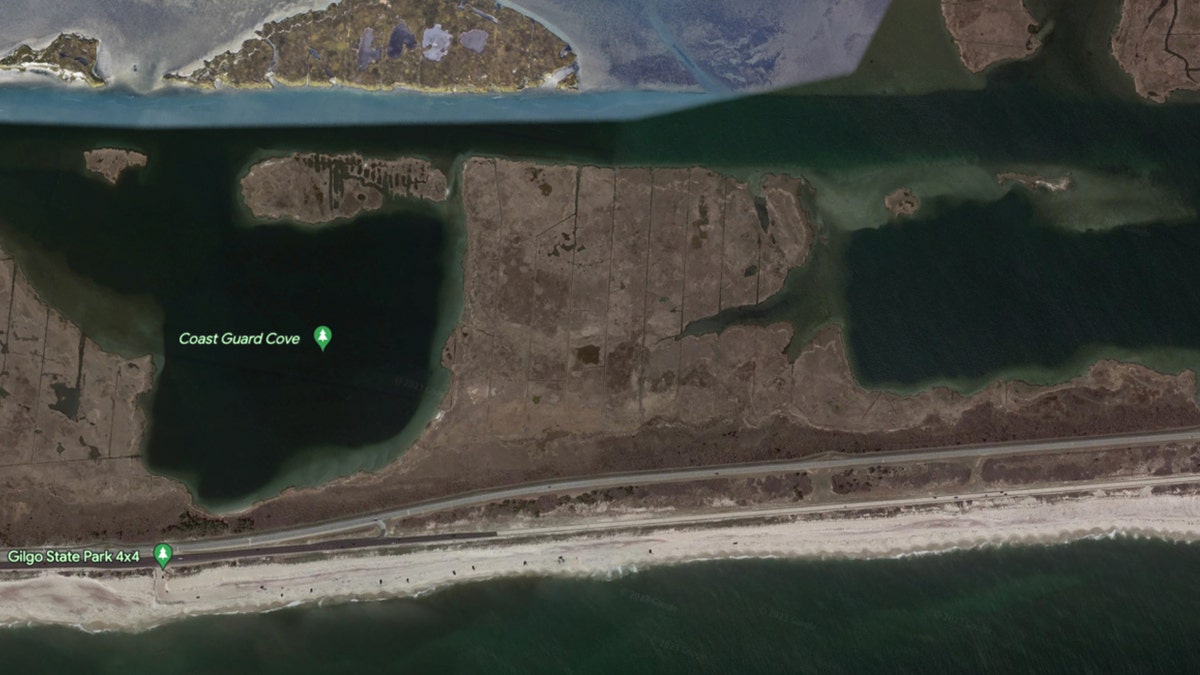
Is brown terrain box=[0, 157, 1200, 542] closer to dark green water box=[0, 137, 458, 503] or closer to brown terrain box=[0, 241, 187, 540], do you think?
brown terrain box=[0, 241, 187, 540]

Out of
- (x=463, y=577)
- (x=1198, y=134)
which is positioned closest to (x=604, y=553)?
(x=463, y=577)

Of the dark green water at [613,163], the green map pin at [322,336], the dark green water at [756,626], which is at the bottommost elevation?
the dark green water at [756,626]

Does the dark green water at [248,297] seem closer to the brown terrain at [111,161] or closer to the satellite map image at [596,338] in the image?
the satellite map image at [596,338]

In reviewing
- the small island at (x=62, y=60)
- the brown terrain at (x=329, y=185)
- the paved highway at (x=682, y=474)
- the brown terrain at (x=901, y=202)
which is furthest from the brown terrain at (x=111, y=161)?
the brown terrain at (x=901, y=202)

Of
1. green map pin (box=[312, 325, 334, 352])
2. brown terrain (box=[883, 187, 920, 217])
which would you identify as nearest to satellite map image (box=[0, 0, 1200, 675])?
brown terrain (box=[883, 187, 920, 217])

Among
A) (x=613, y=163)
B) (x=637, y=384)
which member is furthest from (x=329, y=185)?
(x=637, y=384)
